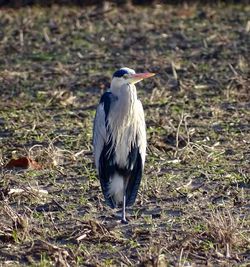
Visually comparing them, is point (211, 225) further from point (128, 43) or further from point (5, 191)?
point (128, 43)

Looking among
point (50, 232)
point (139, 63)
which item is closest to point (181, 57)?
point (139, 63)

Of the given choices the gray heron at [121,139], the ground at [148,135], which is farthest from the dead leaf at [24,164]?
the gray heron at [121,139]

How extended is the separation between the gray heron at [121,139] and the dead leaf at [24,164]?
101cm

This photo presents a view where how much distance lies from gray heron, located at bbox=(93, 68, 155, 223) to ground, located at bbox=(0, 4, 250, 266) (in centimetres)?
20

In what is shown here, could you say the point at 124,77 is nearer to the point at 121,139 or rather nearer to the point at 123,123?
the point at 123,123

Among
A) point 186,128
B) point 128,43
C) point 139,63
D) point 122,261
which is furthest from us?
point 128,43

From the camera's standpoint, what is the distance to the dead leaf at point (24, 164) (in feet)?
26.4

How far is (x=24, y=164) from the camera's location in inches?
318

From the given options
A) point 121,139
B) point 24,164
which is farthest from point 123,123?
point 24,164

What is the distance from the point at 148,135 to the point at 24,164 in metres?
1.46

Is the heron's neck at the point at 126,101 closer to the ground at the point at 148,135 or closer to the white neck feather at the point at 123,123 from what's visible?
the white neck feather at the point at 123,123

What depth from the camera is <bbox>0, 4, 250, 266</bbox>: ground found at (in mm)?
6051

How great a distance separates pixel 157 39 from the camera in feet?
47.0

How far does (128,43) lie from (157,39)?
0.50 meters
